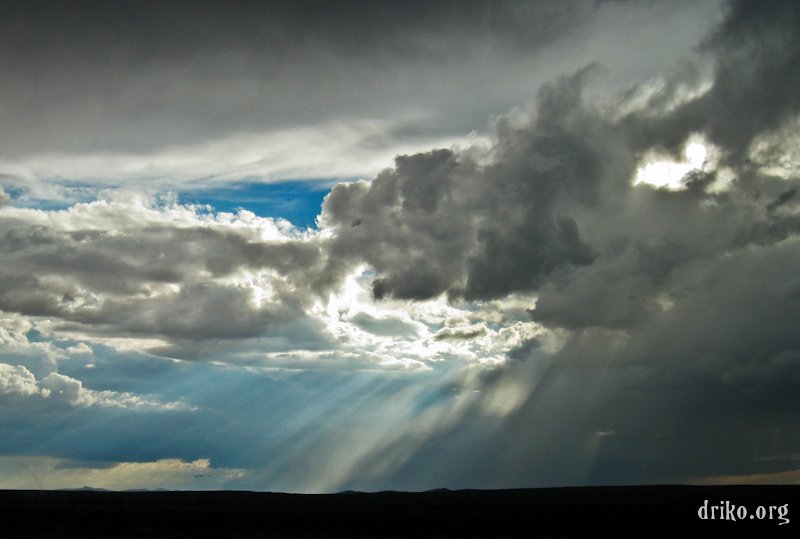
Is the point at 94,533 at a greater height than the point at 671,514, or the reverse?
the point at 671,514

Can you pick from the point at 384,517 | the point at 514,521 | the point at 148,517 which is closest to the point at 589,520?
the point at 514,521

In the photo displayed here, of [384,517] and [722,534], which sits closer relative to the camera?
[722,534]

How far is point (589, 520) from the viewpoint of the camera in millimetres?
105938

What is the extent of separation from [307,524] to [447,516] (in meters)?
28.5

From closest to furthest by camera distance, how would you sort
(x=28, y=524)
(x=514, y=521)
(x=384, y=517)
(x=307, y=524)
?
(x=28, y=524) < (x=307, y=524) < (x=514, y=521) < (x=384, y=517)

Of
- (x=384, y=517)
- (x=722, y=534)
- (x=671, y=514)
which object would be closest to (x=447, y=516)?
(x=384, y=517)

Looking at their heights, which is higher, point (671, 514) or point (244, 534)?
point (671, 514)

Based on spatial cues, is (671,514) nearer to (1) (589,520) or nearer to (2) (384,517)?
(1) (589,520)

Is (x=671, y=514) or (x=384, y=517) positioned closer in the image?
(x=384, y=517)

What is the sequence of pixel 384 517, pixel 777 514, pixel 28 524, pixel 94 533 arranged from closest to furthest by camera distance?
pixel 94 533
pixel 28 524
pixel 384 517
pixel 777 514

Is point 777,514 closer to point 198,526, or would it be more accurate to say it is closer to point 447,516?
point 447,516

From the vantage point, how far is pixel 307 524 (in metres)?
94.1

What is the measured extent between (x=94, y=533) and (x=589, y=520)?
66332 mm

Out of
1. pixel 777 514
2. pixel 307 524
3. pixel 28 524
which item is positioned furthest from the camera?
pixel 777 514
